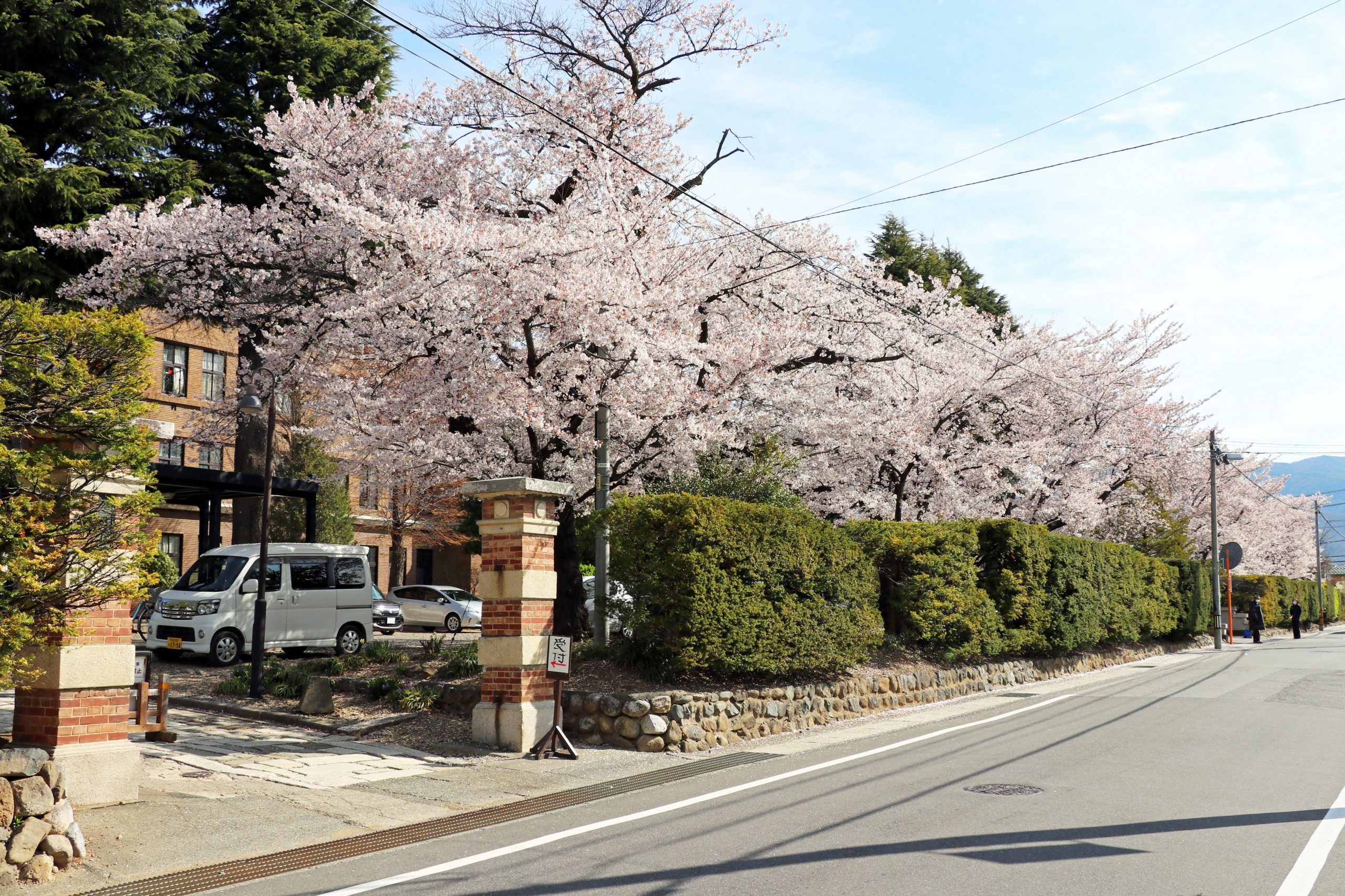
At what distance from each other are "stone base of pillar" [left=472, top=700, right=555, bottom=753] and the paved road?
2.24 metres

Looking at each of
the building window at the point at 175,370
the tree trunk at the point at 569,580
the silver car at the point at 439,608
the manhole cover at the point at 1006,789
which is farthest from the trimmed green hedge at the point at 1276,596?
the building window at the point at 175,370

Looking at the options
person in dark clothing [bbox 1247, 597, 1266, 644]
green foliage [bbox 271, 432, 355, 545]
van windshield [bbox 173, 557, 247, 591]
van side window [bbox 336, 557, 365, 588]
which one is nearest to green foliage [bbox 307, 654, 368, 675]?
van windshield [bbox 173, 557, 247, 591]

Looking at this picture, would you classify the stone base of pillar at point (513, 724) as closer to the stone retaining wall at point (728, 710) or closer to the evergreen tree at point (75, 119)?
the stone retaining wall at point (728, 710)

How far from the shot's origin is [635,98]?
18656mm

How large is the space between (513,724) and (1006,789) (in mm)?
5178

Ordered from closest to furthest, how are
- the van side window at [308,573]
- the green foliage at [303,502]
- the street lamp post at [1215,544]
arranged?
the van side window at [308,573], the street lamp post at [1215,544], the green foliage at [303,502]

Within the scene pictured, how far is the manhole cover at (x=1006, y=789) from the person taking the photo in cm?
838

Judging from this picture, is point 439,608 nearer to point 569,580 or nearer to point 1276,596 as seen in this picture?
point 569,580

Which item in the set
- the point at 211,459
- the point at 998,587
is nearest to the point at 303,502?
the point at 211,459

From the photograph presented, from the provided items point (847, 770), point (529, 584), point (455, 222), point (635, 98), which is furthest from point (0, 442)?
point (635, 98)

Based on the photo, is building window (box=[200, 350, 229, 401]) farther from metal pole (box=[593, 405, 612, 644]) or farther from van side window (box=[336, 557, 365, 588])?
metal pole (box=[593, 405, 612, 644])

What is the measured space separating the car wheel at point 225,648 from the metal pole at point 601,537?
8.19m

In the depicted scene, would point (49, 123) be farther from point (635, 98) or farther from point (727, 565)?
point (727, 565)

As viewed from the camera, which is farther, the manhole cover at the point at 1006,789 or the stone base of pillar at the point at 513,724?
the stone base of pillar at the point at 513,724
